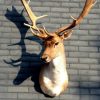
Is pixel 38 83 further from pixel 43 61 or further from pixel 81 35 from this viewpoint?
pixel 81 35

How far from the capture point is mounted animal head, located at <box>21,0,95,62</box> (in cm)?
600

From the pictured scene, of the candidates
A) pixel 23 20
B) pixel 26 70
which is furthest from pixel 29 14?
pixel 26 70

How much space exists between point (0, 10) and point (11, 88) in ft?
3.91

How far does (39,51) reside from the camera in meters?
6.44

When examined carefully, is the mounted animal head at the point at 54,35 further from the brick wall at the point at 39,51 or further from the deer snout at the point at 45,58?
the brick wall at the point at 39,51

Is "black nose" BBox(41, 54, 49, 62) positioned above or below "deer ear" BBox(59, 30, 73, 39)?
below

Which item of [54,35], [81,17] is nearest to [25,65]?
[54,35]

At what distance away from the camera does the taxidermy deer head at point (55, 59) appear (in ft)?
19.9

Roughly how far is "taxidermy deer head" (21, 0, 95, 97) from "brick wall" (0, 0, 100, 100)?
0.13 meters

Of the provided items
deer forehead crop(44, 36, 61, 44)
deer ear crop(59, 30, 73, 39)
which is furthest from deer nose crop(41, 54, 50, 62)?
deer ear crop(59, 30, 73, 39)

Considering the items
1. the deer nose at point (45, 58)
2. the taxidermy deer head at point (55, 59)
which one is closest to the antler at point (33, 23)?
the taxidermy deer head at point (55, 59)

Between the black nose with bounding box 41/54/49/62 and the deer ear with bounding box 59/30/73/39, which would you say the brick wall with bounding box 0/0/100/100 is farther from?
the black nose with bounding box 41/54/49/62

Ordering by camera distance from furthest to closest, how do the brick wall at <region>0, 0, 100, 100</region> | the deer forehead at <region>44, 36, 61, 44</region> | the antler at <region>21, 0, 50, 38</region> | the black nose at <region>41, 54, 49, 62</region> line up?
the brick wall at <region>0, 0, 100, 100</region> < the antler at <region>21, 0, 50, 38</region> < the deer forehead at <region>44, 36, 61, 44</region> < the black nose at <region>41, 54, 49, 62</region>

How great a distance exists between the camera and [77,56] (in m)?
6.43
